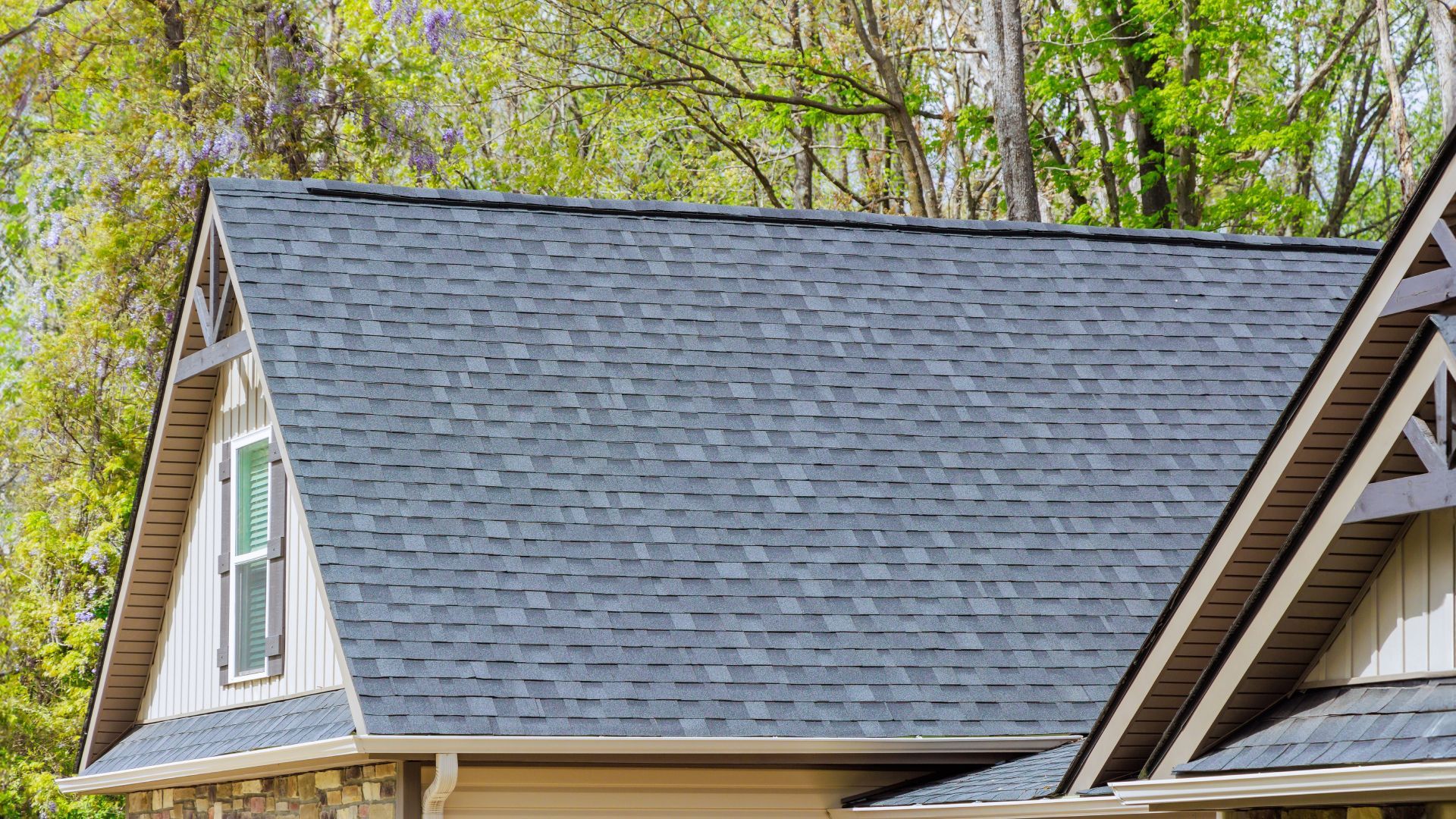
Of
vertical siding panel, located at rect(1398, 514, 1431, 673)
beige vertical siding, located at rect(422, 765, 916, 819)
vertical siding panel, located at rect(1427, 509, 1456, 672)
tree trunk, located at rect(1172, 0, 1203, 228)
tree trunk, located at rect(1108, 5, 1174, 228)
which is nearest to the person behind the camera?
vertical siding panel, located at rect(1427, 509, 1456, 672)

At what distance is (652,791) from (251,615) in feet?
11.5

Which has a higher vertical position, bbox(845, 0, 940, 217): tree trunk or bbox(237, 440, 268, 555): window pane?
bbox(845, 0, 940, 217): tree trunk

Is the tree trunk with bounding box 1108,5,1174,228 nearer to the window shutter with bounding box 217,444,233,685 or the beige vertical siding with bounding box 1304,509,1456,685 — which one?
the window shutter with bounding box 217,444,233,685

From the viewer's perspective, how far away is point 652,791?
9.23 metres

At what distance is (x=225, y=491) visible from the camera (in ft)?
38.0

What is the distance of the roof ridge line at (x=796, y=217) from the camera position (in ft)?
39.1

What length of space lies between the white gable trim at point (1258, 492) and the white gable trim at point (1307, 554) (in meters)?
0.22

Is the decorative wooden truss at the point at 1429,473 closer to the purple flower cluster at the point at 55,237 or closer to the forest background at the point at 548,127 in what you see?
the forest background at the point at 548,127

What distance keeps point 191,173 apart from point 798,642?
1293 cm

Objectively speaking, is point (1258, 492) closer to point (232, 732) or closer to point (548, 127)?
point (232, 732)

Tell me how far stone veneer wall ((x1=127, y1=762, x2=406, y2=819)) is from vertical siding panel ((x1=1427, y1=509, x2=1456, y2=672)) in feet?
16.5

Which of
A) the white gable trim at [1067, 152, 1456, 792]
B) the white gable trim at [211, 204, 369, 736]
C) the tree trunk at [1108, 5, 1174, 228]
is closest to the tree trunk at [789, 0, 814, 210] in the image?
the tree trunk at [1108, 5, 1174, 228]

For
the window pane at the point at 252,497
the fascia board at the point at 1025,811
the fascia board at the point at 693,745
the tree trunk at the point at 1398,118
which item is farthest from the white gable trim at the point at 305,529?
the tree trunk at the point at 1398,118

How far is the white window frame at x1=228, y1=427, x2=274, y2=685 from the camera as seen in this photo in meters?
11.1
